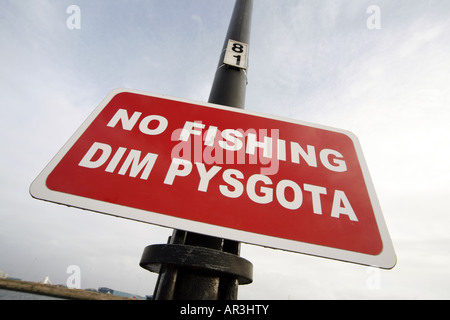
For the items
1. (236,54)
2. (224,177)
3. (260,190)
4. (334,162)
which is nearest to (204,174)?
(224,177)

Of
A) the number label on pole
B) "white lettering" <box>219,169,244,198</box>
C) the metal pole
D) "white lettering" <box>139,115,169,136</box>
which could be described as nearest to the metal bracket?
the metal pole

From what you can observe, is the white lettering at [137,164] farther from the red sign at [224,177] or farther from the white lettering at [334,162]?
the white lettering at [334,162]

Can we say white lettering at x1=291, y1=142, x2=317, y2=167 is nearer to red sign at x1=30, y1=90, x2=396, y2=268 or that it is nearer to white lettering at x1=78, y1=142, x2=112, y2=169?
red sign at x1=30, y1=90, x2=396, y2=268

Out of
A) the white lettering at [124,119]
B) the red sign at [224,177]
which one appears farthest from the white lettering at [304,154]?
the white lettering at [124,119]

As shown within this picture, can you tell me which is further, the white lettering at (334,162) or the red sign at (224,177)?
the white lettering at (334,162)

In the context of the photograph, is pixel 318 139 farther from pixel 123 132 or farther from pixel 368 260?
pixel 123 132

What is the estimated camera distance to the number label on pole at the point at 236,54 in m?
1.43

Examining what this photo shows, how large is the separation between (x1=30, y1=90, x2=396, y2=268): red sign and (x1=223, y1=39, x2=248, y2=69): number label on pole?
498 mm

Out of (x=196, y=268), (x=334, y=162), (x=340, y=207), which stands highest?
(x=334, y=162)

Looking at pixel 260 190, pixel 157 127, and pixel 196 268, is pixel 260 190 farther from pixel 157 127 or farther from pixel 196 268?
pixel 157 127

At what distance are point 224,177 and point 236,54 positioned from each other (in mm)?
1048

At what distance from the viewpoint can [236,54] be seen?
149 cm

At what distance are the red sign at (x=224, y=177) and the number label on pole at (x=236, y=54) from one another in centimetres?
50
